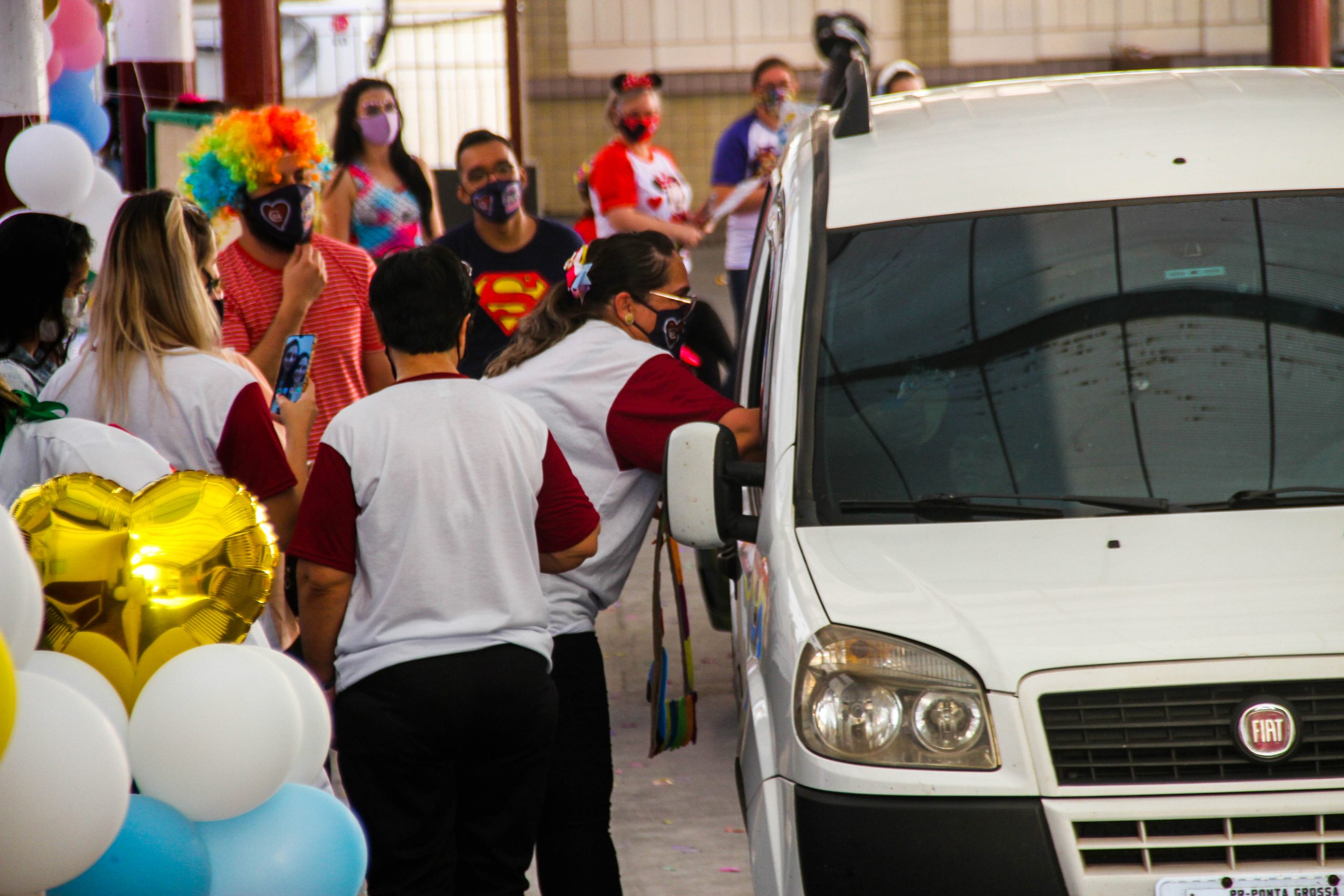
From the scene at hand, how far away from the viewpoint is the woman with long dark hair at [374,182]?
6.80m

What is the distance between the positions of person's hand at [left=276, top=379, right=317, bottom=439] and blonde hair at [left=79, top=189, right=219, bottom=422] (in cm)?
32

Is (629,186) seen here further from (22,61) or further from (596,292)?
(596,292)

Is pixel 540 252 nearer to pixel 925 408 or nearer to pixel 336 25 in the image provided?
pixel 925 408

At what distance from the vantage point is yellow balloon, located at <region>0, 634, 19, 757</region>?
5.65 ft

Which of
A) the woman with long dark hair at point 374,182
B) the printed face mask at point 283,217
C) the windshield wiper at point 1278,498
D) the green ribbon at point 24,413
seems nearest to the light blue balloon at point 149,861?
the green ribbon at point 24,413

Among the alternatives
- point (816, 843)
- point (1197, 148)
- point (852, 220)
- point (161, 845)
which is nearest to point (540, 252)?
point (852, 220)

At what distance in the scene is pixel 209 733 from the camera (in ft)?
7.54

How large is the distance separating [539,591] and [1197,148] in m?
1.86

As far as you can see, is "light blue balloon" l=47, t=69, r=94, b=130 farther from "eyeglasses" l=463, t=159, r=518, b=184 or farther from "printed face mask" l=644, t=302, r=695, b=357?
"printed face mask" l=644, t=302, r=695, b=357

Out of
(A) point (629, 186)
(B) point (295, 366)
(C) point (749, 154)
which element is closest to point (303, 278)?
(B) point (295, 366)

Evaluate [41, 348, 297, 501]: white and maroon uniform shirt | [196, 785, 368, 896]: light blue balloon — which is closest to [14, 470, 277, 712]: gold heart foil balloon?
[196, 785, 368, 896]: light blue balloon

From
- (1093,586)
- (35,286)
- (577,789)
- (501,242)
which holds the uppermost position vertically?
(501,242)

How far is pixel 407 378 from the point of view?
3.28 meters

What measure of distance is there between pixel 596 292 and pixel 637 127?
5.30 metres
